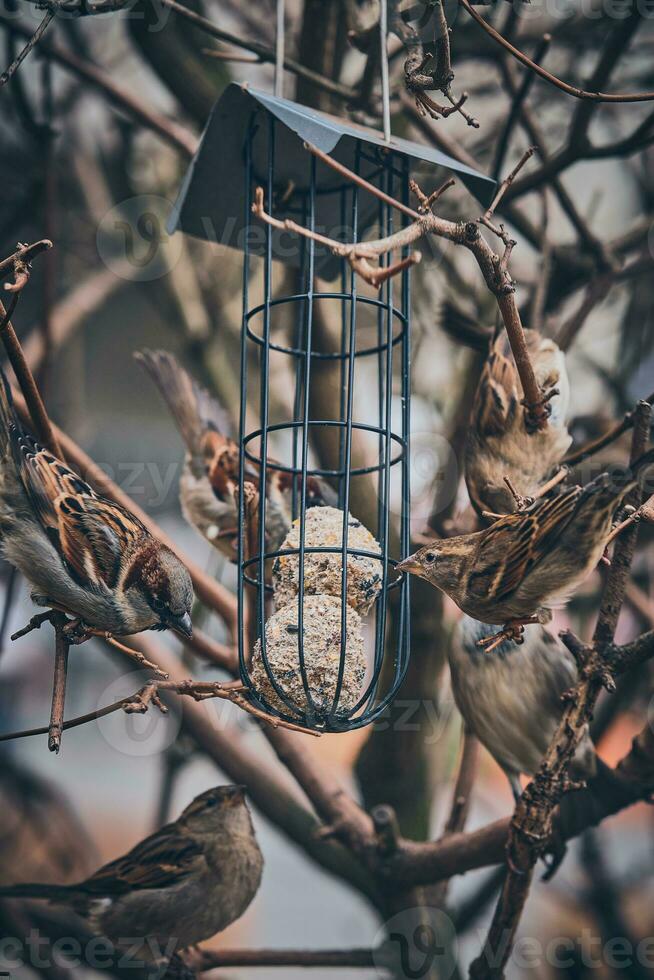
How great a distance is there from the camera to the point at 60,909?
10.9 feet

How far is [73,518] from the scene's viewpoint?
7.51ft

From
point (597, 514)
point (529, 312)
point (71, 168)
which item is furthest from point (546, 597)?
point (71, 168)

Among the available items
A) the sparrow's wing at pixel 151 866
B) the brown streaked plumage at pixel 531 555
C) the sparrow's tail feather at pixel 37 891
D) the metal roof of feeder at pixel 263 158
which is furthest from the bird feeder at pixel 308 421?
the sparrow's tail feather at pixel 37 891

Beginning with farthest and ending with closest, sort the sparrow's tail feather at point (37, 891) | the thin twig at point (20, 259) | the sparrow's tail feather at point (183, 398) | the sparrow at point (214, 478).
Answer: the sparrow's tail feather at point (183, 398) → the sparrow's tail feather at point (37, 891) → the sparrow at point (214, 478) → the thin twig at point (20, 259)

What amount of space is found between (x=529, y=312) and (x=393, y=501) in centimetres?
77

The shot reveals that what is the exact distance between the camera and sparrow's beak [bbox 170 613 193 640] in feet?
7.67

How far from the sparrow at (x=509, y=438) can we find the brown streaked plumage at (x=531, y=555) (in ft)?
0.89

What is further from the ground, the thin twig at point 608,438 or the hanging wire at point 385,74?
the hanging wire at point 385,74

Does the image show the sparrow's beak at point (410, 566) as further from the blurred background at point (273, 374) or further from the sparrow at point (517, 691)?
the blurred background at point (273, 374)

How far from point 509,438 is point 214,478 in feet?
3.24

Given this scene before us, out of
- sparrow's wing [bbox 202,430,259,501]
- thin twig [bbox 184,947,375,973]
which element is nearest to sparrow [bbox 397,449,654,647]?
sparrow's wing [bbox 202,430,259,501]

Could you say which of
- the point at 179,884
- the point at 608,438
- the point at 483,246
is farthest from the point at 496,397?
the point at 179,884

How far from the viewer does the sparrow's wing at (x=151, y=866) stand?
3057 mm

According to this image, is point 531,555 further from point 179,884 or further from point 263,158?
point 179,884
